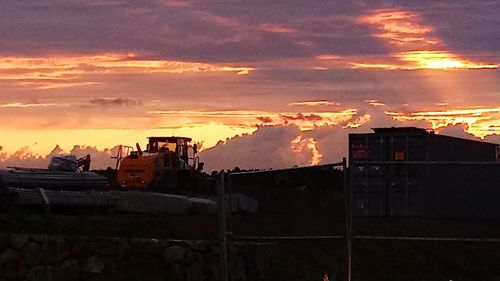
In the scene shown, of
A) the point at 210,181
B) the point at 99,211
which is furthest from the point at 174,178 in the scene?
the point at 99,211

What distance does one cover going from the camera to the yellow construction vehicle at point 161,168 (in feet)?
123

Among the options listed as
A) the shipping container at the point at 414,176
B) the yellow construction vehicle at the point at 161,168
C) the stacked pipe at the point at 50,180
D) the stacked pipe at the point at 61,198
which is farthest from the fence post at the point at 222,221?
the yellow construction vehicle at the point at 161,168

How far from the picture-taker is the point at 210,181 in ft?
131

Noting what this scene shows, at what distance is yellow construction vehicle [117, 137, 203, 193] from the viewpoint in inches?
1479

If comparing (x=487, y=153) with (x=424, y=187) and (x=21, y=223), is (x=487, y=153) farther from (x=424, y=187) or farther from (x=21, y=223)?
(x=21, y=223)

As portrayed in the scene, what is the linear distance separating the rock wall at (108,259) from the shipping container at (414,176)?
11331mm

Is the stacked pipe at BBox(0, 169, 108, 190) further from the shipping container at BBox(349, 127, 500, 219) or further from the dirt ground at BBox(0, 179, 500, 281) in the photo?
the shipping container at BBox(349, 127, 500, 219)

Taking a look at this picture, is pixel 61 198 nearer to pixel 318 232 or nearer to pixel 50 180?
pixel 50 180

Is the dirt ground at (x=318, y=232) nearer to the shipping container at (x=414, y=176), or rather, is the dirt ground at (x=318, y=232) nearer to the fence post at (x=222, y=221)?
the shipping container at (x=414, y=176)

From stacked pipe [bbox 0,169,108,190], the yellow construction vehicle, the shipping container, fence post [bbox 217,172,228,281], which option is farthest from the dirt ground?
the yellow construction vehicle

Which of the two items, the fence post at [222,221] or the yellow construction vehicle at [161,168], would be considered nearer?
the fence post at [222,221]

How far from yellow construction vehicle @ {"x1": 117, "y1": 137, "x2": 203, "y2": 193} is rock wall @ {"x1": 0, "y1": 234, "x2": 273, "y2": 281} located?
21293mm

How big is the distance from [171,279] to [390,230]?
11.1 metres

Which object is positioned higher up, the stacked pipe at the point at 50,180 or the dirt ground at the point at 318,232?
the stacked pipe at the point at 50,180
